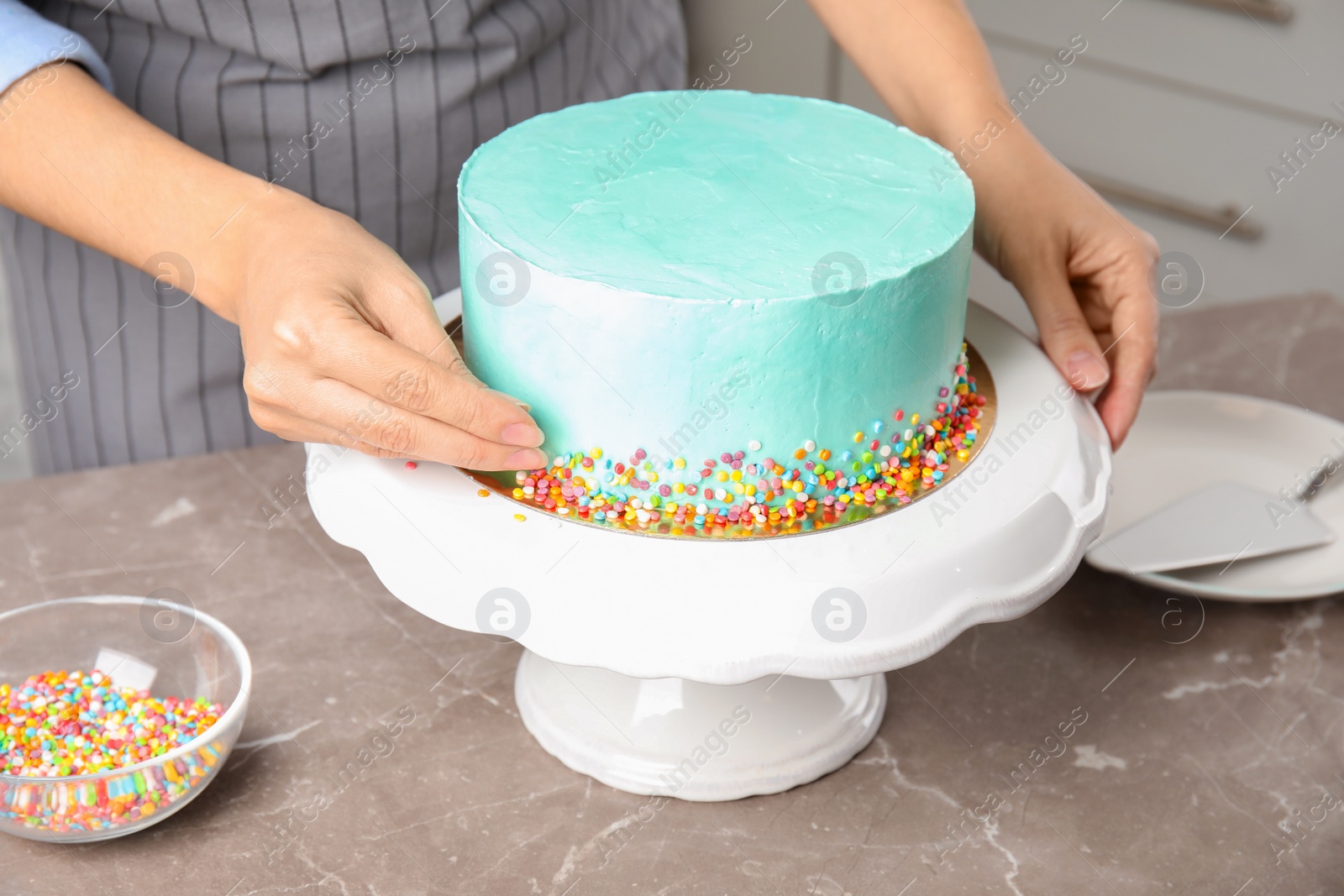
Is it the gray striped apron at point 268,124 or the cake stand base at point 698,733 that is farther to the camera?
the gray striped apron at point 268,124

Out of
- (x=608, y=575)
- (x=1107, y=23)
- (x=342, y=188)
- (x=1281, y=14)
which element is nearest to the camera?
(x=608, y=575)

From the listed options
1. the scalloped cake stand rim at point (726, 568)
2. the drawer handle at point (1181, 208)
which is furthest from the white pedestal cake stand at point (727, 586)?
the drawer handle at point (1181, 208)

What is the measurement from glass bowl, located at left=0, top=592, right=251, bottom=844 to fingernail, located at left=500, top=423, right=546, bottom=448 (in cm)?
28

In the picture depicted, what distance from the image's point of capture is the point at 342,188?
1.21m

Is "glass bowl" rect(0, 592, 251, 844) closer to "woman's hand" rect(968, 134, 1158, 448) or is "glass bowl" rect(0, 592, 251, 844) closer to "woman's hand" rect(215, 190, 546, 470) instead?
"woman's hand" rect(215, 190, 546, 470)

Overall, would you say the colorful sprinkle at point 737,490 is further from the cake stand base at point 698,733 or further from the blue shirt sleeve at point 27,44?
the blue shirt sleeve at point 27,44

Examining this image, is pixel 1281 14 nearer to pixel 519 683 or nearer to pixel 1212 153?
pixel 1212 153

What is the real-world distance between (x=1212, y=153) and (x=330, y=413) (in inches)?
82.7

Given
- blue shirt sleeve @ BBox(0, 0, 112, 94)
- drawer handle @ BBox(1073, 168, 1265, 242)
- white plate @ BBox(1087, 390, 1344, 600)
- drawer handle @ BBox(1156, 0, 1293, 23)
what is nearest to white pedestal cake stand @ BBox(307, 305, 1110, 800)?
white plate @ BBox(1087, 390, 1344, 600)

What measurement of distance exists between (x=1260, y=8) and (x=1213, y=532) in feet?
4.79

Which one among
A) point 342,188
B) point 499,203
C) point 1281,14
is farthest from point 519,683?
point 1281,14

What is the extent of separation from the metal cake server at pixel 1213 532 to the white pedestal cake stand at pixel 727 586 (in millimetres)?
177

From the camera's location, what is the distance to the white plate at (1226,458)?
42.4 inches

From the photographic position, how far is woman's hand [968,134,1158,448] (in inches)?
40.0
